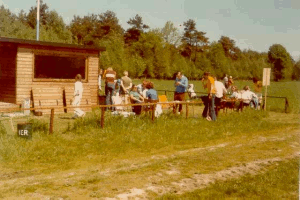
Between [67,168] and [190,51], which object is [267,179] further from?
[190,51]

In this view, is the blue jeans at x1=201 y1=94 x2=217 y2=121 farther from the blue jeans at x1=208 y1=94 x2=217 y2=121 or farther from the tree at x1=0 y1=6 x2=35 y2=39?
the tree at x1=0 y1=6 x2=35 y2=39

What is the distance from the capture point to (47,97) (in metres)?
16.4

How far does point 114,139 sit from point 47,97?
650 cm

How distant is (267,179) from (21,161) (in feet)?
15.3

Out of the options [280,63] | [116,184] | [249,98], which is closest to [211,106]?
[249,98]

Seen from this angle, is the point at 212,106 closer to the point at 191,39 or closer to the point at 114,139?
Answer: the point at 114,139

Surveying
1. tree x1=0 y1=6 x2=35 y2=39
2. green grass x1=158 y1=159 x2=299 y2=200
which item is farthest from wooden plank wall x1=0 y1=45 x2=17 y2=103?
tree x1=0 y1=6 x2=35 y2=39

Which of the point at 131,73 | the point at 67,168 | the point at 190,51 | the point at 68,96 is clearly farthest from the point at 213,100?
the point at 190,51

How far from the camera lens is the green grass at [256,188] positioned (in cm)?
630

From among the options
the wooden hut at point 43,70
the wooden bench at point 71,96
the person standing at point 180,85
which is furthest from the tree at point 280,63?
the wooden hut at point 43,70

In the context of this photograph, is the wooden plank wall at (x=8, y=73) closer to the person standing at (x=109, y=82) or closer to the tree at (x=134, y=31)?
the person standing at (x=109, y=82)

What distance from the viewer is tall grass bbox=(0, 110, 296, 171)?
8.90 meters

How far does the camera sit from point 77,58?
57.5 ft

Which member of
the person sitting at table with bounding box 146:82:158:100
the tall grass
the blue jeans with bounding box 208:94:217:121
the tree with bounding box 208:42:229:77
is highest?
the tree with bounding box 208:42:229:77
